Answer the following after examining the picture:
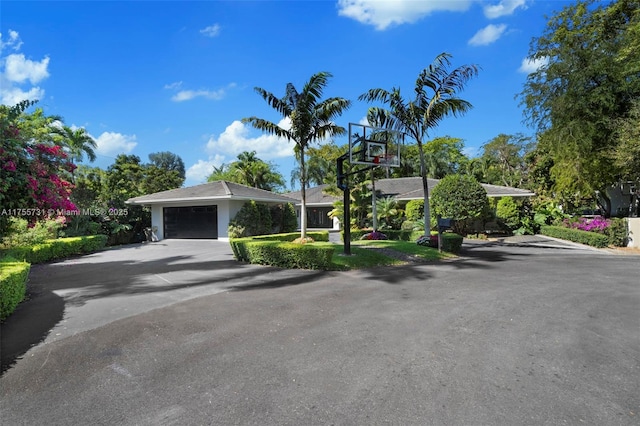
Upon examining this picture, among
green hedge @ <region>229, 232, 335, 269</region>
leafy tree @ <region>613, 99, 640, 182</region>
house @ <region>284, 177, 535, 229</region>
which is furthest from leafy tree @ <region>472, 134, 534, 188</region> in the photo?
green hedge @ <region>229, 232, 335, 269</region>

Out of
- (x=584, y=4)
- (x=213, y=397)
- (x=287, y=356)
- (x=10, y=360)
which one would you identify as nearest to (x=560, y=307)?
(x=287, y=356)

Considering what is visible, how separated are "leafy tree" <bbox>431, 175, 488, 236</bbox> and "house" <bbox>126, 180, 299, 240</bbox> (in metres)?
11.1

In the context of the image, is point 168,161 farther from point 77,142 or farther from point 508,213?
point 508,213

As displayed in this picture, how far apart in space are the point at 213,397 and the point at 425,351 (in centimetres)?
247

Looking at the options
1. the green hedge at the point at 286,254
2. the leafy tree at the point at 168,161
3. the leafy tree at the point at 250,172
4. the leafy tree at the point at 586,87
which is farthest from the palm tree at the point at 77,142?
the leafy tree at the point at 168,161

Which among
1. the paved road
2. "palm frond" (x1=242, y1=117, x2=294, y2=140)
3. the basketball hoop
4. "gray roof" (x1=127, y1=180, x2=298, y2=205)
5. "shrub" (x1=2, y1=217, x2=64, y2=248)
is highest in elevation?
"palm frond" (x1=242, y1=117, x2=294, y2=140)

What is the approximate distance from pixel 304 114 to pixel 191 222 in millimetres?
12305

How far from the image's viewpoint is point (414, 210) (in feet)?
76.6

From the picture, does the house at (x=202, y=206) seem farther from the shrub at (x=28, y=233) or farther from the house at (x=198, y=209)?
the shrub at (x=28, y=233)

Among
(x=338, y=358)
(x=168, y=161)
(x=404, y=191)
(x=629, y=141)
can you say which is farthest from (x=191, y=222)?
(x=168, y=161)

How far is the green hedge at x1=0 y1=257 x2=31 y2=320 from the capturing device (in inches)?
221

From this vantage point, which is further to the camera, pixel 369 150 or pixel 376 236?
pixel 376 236

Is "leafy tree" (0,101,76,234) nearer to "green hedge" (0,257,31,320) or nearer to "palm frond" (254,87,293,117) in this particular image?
"green hedge" (0,257,31,320)

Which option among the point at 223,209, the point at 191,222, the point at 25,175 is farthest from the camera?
the point at 191,222
